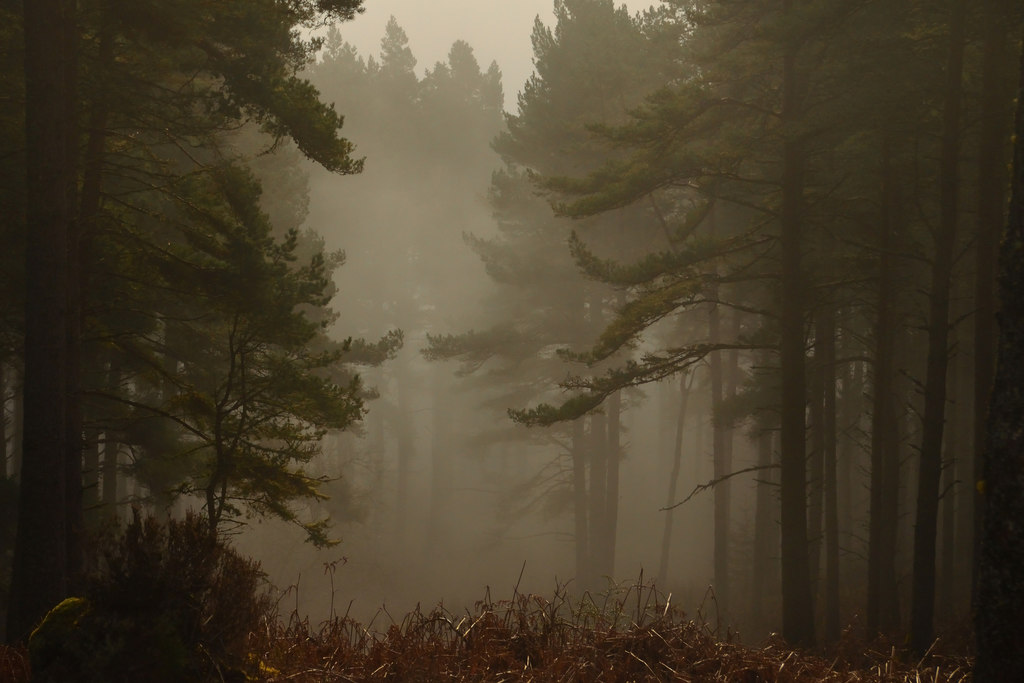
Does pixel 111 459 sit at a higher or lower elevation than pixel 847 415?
lower

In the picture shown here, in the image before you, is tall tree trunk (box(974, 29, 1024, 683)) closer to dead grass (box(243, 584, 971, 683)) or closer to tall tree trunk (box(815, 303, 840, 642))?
dead grass (box(243, 584, 971, 683))

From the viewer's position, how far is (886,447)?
14.1 m

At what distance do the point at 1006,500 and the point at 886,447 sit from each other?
11.0 m

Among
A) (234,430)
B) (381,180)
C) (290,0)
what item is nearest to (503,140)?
(381,180)

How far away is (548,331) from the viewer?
2608 cm

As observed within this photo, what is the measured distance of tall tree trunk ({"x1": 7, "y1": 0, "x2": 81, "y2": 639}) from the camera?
748 centimetres

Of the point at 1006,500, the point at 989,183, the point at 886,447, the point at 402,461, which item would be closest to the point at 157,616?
the point at 1006,500

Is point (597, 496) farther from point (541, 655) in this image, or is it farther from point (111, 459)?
point (541, 655)

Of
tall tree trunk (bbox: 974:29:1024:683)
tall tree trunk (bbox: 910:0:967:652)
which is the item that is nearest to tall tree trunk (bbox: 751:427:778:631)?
tall tree trunk (bbox: 910:0:967:652)

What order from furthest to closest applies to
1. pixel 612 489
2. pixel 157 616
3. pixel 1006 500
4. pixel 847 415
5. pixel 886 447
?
pixel 612 489, pixel 847 415, pixel 886 447, pixel 157 616, pixel 1006 500

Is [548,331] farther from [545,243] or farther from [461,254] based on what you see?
[461,254]

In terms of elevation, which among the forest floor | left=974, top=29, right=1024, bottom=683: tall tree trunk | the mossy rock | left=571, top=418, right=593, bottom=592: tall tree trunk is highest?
left=974, top=29, right=1024, bottom=683: tall tree trunk

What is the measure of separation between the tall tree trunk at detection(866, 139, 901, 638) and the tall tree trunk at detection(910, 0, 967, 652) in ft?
4.10

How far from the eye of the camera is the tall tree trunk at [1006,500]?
393 cm
